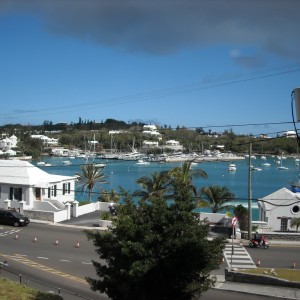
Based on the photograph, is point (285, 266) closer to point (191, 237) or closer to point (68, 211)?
point (191, 237)

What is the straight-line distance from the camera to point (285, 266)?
24.0 m

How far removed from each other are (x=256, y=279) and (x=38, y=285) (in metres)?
9.66

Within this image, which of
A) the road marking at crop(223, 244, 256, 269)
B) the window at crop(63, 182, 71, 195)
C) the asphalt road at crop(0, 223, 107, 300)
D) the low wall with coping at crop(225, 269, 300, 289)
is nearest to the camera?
the low wall with coping at crop(225, 269, 300, 289)

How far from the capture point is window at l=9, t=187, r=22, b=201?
40188 millimetres

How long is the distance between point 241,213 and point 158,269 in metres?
23.4

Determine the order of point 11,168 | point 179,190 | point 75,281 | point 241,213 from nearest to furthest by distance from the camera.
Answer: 1. point 179,190
2. point 75,281
3. point 241,213
4. point 11,168

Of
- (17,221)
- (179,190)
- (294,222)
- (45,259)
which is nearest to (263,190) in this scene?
(294,222)

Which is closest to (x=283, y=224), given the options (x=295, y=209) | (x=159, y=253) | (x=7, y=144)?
(x=295, y=209)

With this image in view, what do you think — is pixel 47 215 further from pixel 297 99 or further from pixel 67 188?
pixel 297 99

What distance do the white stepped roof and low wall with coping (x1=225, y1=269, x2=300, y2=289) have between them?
23.5 metres

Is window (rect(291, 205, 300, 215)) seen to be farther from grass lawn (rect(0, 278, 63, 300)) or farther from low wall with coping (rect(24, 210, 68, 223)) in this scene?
grass lawn (rect(0, 278, 63, 300))

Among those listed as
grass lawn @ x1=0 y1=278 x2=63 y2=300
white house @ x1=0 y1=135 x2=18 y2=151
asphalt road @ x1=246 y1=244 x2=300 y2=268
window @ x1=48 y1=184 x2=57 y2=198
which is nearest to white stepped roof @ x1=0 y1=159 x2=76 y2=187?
window @ x1=48 y1=184 x2=57 y2=198

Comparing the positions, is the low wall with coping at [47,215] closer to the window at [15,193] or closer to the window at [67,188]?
the window at [15,193]

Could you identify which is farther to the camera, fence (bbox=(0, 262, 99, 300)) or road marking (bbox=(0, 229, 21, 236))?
road marking (bbox=(0, 229, 21, 236))
